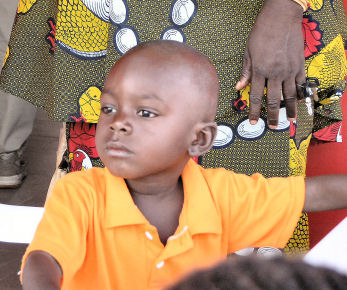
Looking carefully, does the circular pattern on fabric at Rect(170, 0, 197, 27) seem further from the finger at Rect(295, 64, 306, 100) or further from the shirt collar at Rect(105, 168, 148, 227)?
the shirt collar at Rect(105, 168, 148, 227)

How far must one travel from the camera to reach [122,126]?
116 centimetres

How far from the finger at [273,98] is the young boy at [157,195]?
0.24 m

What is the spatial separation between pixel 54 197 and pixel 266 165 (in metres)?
0.71

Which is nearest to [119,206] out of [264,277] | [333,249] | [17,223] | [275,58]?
[17,223]

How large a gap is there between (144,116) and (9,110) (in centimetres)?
186

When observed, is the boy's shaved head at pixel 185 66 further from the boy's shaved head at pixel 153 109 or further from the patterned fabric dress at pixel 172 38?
the patterned fabric dress at pixel 172 38

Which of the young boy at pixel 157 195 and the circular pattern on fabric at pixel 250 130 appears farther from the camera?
the circular pattern on fabric at pixel 250 130

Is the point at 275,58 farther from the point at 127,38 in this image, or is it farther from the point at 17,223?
the point at 17,223

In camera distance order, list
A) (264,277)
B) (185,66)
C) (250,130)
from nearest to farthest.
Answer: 1. (264,277)
2. (185,66)
3. (250,130)

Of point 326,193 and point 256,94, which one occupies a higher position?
point 256,94

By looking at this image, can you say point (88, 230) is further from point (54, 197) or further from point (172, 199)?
point (172, 199)

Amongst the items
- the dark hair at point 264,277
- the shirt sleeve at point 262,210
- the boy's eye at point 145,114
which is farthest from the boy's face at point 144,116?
the dark hair at point 264,277

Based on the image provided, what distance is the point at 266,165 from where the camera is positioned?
1.66m

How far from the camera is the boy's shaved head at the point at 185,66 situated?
1.24 meters
